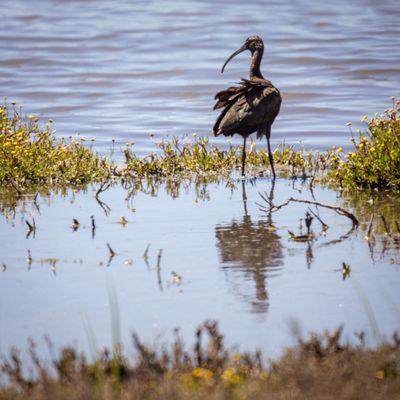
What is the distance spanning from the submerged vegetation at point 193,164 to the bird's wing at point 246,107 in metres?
0.45

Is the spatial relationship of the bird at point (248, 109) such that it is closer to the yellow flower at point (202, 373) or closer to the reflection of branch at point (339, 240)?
the reflection of branch at point (339, 240)

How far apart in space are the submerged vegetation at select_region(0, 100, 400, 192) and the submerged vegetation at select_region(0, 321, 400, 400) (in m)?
5.03

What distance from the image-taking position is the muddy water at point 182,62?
1966cm

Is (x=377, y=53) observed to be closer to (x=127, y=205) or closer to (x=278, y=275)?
(x=127, y=205)

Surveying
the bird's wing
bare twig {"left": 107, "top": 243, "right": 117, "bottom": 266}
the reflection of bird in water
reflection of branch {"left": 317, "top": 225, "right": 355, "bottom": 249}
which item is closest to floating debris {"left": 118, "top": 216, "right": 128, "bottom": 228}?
the reflection of bird in water

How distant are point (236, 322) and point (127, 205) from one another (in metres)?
4.17

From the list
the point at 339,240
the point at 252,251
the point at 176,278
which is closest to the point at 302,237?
the point at 339,240

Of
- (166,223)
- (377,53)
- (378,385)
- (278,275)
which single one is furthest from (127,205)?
(377,53)

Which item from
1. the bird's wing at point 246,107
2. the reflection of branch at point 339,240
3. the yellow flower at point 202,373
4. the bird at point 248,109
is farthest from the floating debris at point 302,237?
the bird's wing at point 246,107

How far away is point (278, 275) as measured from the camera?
26.3 ft

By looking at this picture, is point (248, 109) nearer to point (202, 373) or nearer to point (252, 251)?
point (252, 251)

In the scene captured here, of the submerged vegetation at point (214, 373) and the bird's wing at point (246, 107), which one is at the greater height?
the bird's wing at point (246, 107)

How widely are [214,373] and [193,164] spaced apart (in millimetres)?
7038

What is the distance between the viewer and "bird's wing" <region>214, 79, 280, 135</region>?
12.8 m
